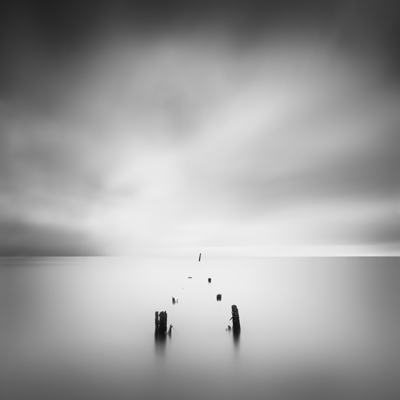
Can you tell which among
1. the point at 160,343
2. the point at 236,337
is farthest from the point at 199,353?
the point at 236,337

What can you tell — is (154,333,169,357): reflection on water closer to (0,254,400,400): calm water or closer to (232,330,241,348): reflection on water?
(0,254,400,400): calm water

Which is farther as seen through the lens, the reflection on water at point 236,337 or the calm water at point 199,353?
the reflection on water at point 236,337

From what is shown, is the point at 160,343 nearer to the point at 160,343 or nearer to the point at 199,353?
the point at 160,343

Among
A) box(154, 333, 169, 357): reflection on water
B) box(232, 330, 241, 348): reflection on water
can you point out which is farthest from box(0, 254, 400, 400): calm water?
box(232, 330, 241, 348): reflection on water

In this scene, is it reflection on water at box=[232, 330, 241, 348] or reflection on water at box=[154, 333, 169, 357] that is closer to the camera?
reflection on water at box=[154, 333, 169, 357]

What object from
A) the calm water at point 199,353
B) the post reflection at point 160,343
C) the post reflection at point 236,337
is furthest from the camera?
the post reflection at point 236,337

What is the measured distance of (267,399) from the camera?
12234 millimetres

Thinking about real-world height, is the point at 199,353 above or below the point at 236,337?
below

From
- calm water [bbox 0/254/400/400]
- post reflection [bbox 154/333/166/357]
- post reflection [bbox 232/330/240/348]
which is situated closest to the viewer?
calm water [bbox 0/254/400/400]

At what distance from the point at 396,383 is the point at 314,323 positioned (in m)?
12.8

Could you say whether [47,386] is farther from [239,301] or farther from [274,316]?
[239,301]

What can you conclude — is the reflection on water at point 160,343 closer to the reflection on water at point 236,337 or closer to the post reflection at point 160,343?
the post reflection at point 160,343

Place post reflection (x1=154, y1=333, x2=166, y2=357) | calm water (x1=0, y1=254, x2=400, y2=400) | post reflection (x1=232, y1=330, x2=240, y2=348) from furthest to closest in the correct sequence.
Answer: post reflection (x1=232, y1=330, x2=240, y2=348) → post reflection (x1=154, y1=333, x2=166, y2=357) → calm water (x1=0, y1=254, x2=400, y2=400)

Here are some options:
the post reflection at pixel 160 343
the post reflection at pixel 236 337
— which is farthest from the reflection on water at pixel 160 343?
the post reflection at pixel 236 337
